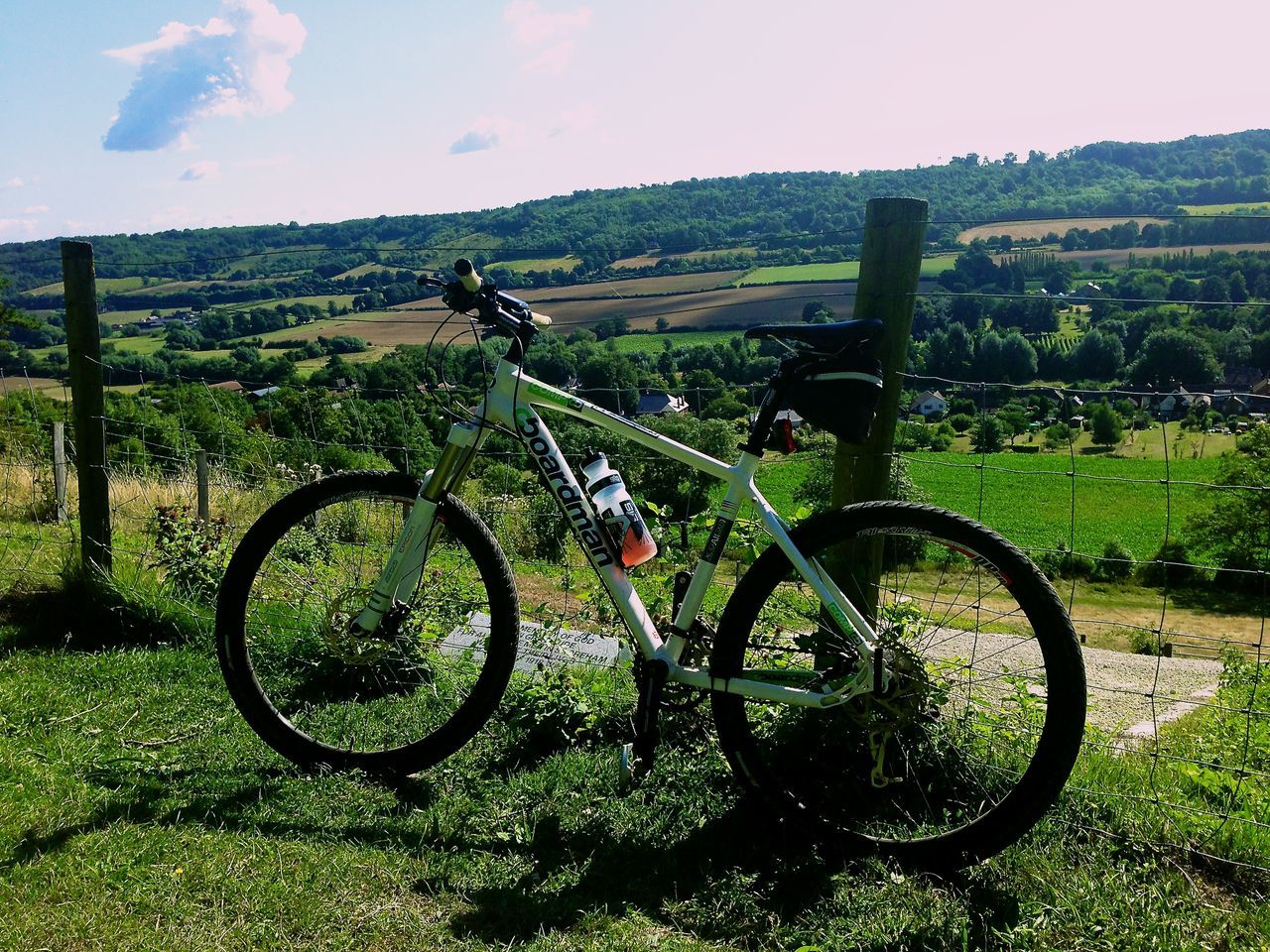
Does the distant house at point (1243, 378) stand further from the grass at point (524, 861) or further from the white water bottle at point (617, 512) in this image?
the white water bottle at point (617, 512)

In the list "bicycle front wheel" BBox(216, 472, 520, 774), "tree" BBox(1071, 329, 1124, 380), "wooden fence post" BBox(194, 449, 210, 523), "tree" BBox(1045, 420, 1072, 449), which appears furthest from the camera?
"wooden fence post" BBox(194, 449, 210, 523)

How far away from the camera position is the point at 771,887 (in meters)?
2.61

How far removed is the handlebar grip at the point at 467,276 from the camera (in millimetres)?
2943

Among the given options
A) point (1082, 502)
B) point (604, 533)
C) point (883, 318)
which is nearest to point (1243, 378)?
point (883, 318)

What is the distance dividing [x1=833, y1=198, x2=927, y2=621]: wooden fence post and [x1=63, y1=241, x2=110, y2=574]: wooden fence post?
12.2 feet

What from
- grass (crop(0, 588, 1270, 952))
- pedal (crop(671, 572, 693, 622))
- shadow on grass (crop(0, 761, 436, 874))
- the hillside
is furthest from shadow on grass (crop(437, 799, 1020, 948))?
the hillside

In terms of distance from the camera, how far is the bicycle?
8.98ft

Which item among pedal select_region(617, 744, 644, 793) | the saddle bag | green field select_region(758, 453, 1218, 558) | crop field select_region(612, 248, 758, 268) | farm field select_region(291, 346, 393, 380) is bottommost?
green field select_region(758, 453, 1218, 558)

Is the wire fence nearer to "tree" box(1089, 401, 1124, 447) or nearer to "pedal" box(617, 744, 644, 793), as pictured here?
"tree" box(1089, 401, 1124, 447)

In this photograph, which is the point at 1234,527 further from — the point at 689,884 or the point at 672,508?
the point at 689,884

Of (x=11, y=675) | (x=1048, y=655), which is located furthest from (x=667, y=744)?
(x=11, y=675)

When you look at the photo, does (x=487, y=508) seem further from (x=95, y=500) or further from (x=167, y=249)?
(x=167, y=249)

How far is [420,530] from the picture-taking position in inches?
129

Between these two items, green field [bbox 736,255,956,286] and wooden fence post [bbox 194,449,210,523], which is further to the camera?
wooden fence post [bbox 194,449,210,523]
